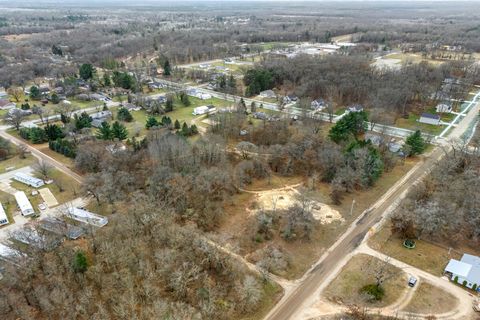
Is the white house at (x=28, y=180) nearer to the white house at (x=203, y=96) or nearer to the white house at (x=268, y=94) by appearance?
the white house at (x=203, y=96)

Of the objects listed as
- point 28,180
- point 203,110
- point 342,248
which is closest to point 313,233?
point 342,248

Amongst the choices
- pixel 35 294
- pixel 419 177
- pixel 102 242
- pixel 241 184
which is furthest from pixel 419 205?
pixel 35 294

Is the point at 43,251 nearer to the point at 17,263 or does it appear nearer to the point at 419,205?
the point at 17,263

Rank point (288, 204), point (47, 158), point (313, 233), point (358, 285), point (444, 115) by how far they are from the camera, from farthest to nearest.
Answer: point (444, 115), point (47, 158), point (288, 204), point (313, 233), point (358, 285)

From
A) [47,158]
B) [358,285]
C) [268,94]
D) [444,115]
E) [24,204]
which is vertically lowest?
[47,158]

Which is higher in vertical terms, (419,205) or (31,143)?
(419,205)

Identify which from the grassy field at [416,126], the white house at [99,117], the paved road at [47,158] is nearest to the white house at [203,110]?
the white house at [99,117]

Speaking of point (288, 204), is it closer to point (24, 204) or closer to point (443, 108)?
point (24, 204)
